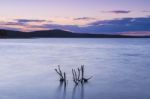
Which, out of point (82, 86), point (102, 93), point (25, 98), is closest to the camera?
point (25, 98)

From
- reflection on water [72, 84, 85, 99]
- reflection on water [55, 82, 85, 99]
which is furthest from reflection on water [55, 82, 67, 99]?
reflection on water [72, 84, 85, 99]

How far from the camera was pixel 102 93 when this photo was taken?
19422 mm

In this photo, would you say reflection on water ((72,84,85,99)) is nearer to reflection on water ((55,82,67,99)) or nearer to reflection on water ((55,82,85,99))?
reflection on water ((55,82,85,99))

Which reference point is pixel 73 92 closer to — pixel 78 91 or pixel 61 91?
pixel 78 91

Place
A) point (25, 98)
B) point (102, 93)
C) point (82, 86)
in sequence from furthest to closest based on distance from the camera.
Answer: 1. point (82, 86)
2. point (102, 93)
3. point (25, 98)

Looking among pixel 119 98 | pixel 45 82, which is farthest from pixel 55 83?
pixel 119 98

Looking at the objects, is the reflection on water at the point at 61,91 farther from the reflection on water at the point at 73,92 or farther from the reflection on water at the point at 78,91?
the reflection on water at the point at 78,91

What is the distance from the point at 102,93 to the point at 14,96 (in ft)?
17.0

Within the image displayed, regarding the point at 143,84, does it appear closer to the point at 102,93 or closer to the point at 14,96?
the point at 102,93

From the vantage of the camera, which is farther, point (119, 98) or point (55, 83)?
point (55, 83)

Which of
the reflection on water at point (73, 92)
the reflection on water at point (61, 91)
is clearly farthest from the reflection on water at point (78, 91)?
the reflection on water at point (61, 91)

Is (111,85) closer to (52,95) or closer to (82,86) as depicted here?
(82,86)

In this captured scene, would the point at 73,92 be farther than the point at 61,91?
No

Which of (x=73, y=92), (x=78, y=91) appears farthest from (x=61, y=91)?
(x=78, y=91)
